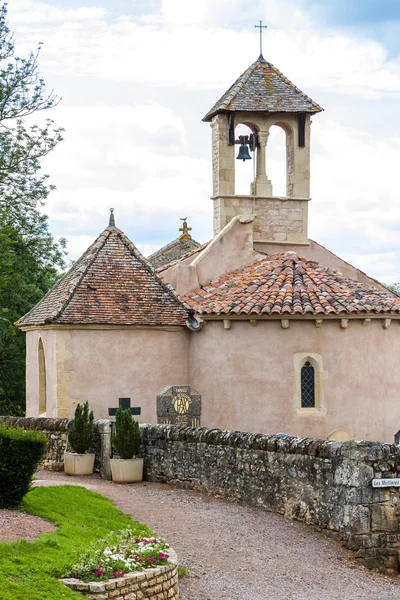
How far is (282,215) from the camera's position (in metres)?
28.9

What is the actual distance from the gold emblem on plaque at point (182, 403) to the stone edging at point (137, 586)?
9.78m

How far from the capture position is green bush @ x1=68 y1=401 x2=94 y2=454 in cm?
2011

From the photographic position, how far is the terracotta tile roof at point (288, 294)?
76.6 feet

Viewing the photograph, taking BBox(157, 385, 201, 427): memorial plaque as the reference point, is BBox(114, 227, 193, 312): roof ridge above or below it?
above

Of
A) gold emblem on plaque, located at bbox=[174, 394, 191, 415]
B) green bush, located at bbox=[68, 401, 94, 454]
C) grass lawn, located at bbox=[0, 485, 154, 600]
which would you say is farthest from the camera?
gold emblem on plaque, located at bbox=[174, 394, 191, 415]

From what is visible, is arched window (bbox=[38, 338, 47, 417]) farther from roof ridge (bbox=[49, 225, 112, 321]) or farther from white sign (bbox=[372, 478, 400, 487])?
white sign (bbox=[372, 478, 400, 487])

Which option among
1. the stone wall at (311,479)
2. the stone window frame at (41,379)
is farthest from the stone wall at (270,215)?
the stone wall at (311,479)

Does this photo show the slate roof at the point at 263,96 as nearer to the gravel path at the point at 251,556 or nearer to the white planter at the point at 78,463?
the white planter at the point at 78,463

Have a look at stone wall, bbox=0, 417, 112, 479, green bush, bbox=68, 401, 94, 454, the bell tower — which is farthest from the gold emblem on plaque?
the bell tower

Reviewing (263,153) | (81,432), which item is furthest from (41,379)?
(263,153)

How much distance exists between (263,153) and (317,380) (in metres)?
7.94

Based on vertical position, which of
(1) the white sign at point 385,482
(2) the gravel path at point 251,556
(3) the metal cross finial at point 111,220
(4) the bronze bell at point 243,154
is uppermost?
(4) the bronze bell at point 243,154

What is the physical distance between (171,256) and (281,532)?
22331 millimetres

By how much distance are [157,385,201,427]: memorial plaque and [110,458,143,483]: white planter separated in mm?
1819
